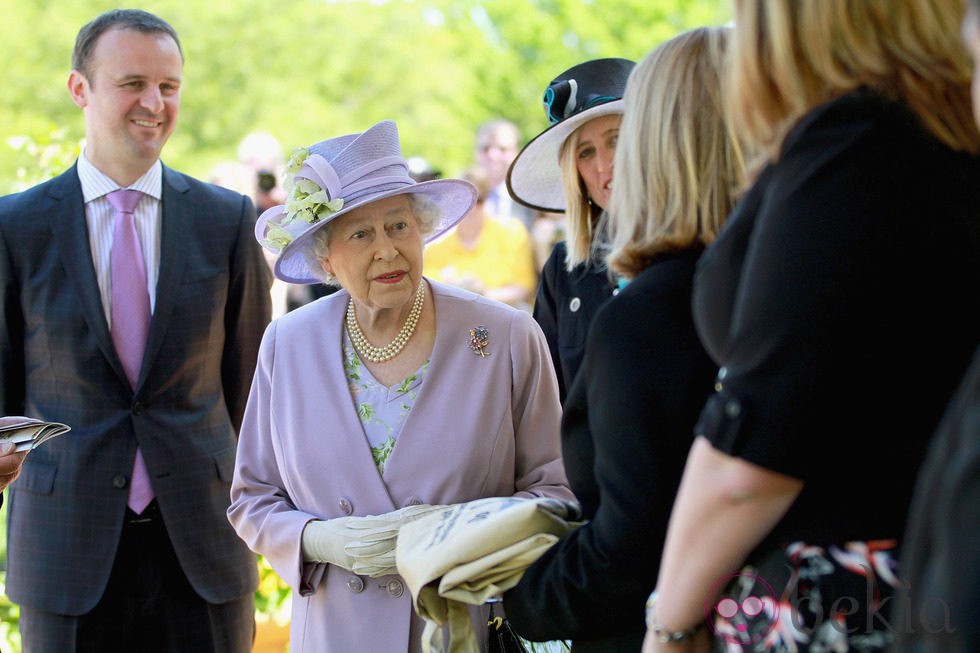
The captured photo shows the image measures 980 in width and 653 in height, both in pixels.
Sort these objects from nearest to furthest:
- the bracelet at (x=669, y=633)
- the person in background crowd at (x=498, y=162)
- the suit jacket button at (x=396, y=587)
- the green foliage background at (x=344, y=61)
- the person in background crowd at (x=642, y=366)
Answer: the bracelet at (x=669, y=633) < the person in background crowd at (x=642, y=366) < the suit jacket button at (x=396, y=587) < the person in background crowd at (x=498, y=162) < the green foliage background at (x=344, y=61)

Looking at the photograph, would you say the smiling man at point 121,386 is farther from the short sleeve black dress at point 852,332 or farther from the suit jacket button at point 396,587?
the short sleeve black dress at point 852,332

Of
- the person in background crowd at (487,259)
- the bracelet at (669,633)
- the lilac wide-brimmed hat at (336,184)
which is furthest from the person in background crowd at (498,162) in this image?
the bracelet at (669,633)

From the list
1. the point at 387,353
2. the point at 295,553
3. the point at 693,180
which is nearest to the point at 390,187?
the point at 387,353

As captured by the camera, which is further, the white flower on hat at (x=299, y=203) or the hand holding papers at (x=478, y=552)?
the white flower on hat at (x=299, y=203)

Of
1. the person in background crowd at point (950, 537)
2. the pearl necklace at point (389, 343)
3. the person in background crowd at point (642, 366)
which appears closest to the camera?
the person in background crowd at point (950, 537)

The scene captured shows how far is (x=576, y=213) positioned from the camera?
3373mm

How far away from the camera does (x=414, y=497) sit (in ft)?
9.34

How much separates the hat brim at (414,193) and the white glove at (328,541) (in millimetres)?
784

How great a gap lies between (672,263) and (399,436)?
1156 mm

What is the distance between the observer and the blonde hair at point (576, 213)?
11.0 feet

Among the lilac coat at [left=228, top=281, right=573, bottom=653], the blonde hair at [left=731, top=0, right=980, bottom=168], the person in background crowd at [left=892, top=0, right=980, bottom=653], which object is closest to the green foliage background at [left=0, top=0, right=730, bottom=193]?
the lilac coat at [left=228, top=281, right=573, bottom=653]

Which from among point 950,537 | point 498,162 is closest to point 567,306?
point 950,537

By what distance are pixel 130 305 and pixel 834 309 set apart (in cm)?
277

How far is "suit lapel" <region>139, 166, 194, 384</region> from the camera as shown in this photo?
3.65 metres
